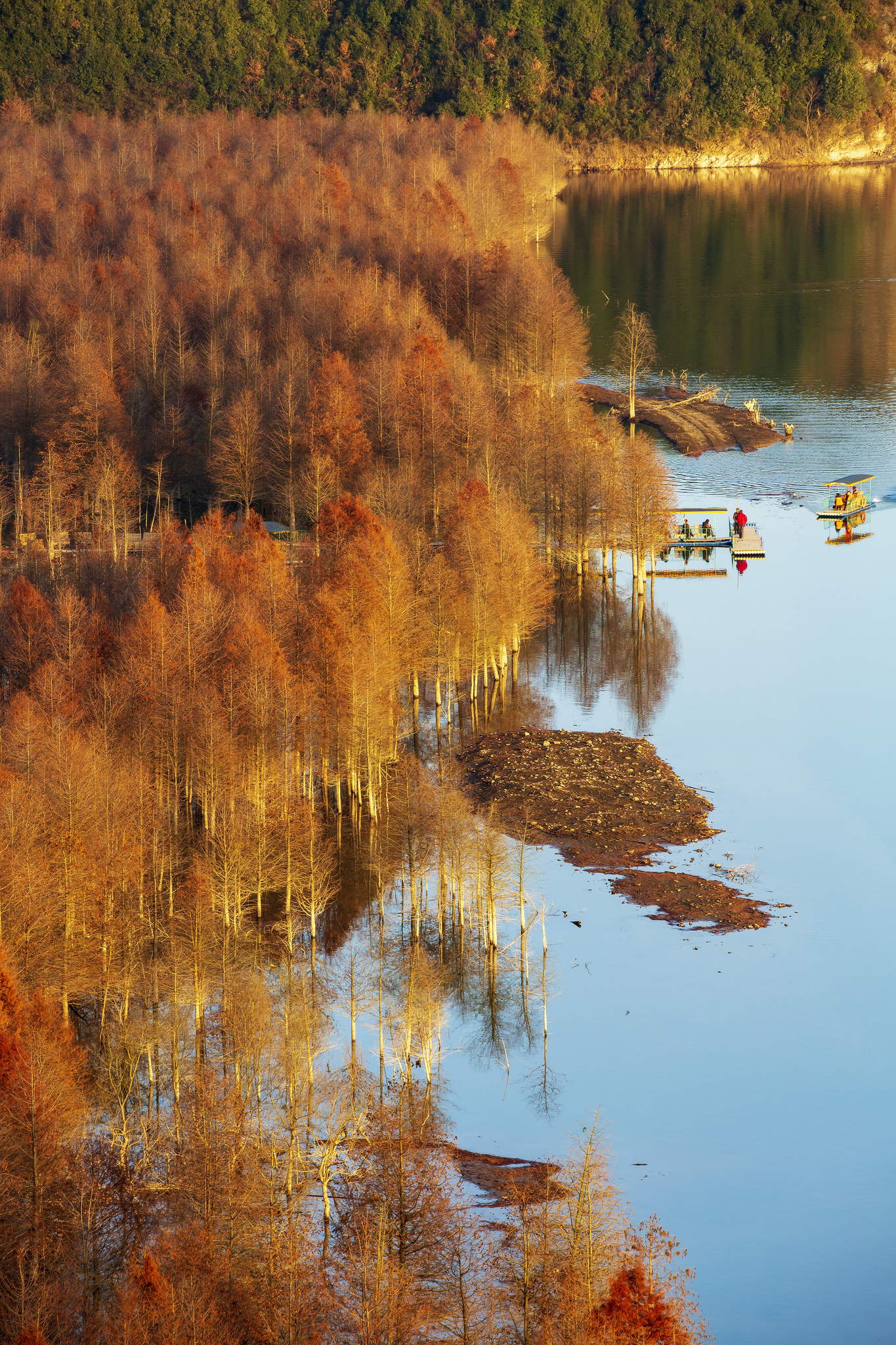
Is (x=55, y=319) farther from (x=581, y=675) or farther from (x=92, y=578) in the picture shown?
(x=581, y=675)

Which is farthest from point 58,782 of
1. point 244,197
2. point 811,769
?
point 244,197

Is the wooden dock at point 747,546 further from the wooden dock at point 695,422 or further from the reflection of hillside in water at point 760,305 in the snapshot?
the reflection of hillside in water at point 760,305

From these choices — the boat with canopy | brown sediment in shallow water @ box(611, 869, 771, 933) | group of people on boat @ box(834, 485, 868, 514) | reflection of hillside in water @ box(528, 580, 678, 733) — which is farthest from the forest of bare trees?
group of people on boat @ box(834, 485, 868, 514)

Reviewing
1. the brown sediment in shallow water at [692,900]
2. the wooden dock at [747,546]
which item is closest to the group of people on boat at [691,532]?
the wooden dock at [747,546]

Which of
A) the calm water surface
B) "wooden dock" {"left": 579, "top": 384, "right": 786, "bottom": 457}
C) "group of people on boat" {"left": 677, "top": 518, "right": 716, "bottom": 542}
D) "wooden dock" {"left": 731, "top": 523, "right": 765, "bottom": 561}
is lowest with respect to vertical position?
the calm water surface

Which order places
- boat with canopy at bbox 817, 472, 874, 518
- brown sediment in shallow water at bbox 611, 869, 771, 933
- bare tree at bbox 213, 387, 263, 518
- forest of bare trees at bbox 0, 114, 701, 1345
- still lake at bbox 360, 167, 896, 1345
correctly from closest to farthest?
forest of bare trees at bbox 0, 114, 701, 1345
still lake at bbox 360, 167, 896, 1345
brown sediment in shallow water at bbox 611, 869, 771, 933
bare tree at bbox 213, 387, 263, 518
boat with canopy at bbox 817, 472, 874, 518

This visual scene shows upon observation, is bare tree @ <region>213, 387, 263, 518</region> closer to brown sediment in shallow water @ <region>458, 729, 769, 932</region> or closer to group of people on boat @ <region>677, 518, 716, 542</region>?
group of people on boat @ <region>677, 518, 716, 542</region>

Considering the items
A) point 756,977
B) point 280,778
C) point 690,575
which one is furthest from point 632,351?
point 756,977
